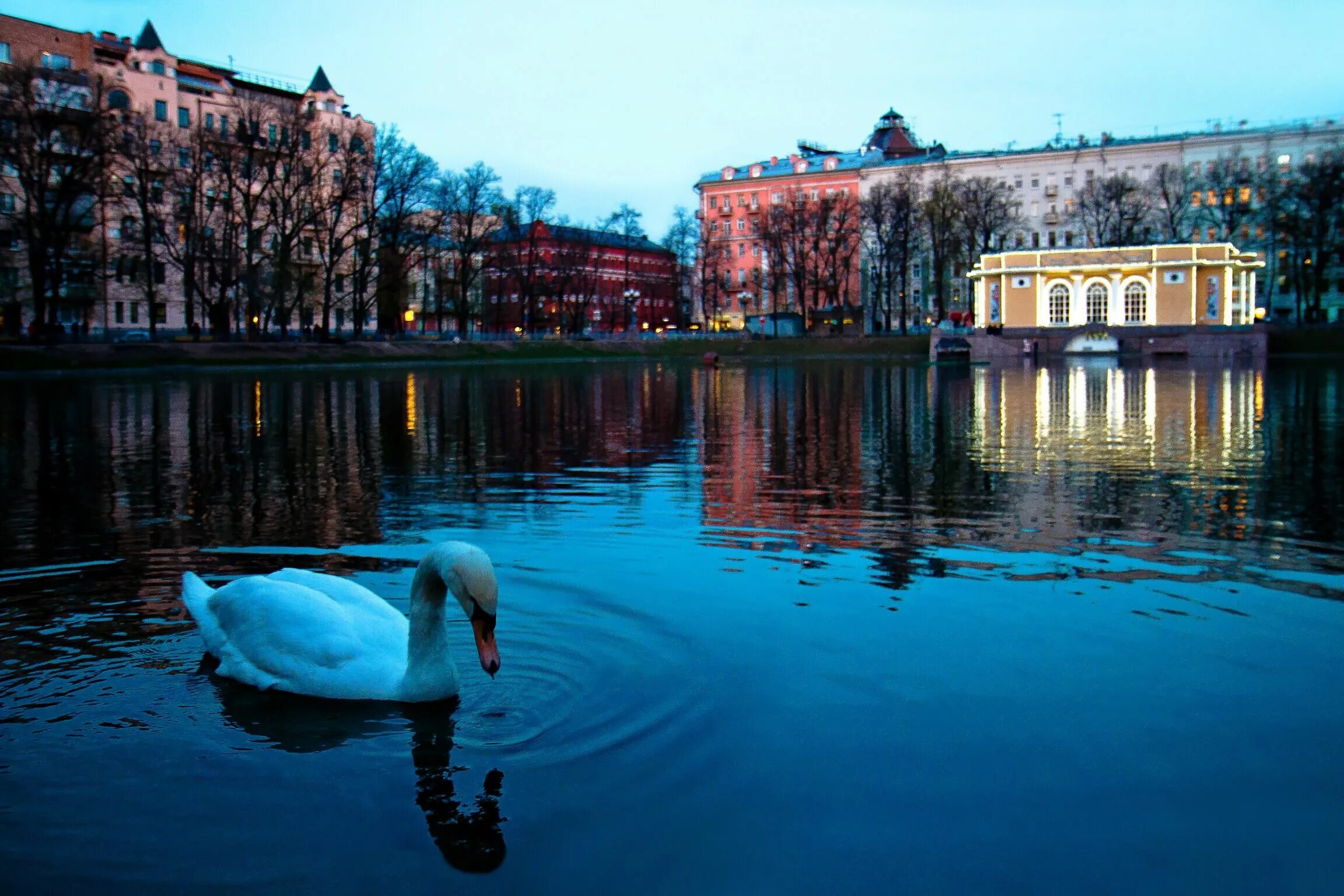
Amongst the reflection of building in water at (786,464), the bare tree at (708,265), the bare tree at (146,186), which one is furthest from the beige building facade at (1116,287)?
the bare tree at (146,186)

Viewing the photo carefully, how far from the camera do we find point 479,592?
5.31m

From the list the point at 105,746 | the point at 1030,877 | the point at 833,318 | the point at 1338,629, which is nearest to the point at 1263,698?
the point at 1338,629

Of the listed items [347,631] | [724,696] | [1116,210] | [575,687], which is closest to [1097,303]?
[1116,210]

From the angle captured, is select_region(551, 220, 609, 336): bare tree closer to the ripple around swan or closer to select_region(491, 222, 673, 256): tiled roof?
select_region(491, 222, 673, 256): tiled roof

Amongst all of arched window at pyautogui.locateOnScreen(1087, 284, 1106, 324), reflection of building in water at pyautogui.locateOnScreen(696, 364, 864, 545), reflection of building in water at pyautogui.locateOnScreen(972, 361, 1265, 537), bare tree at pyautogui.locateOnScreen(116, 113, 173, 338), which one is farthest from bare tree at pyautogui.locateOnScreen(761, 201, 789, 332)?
reflection of building in water at pyautogui.locateOnScreen(696, 364, 864, 545)

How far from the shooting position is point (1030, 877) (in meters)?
4.19

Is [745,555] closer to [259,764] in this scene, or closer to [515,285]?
[259,764]

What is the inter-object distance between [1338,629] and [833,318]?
91664 millimetres

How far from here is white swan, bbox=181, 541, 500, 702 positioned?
5.43 m

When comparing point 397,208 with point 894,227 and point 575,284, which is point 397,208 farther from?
point 894,227

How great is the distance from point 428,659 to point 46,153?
48.8 metres

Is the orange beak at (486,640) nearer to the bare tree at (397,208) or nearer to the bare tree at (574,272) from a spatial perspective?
the bare tree at (397,208)

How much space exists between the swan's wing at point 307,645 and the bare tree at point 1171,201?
84418 mm

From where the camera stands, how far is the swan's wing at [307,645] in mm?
6094
